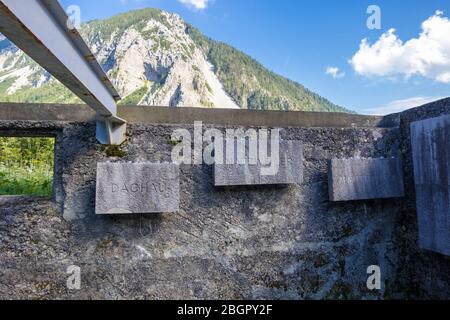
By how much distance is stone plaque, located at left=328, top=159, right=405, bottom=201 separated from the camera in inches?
104

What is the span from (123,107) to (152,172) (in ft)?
2.04

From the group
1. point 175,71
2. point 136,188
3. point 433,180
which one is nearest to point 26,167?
point 136,188

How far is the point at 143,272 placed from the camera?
7.61 feet

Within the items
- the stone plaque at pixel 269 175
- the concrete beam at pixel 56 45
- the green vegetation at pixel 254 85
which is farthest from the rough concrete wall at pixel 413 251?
the green vegetation at pixel 254 85

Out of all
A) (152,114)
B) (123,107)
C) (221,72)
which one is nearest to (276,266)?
(152,114)

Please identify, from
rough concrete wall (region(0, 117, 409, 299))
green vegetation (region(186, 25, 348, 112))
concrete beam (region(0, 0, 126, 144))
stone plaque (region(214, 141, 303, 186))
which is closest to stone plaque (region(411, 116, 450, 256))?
rough concrete wall (region(0, 117, 409, 299))

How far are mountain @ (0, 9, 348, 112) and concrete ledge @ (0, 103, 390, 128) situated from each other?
247 ft

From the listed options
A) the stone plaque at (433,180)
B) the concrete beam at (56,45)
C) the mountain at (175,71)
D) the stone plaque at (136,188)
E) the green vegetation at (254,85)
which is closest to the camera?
the concrete beam at (56,45)

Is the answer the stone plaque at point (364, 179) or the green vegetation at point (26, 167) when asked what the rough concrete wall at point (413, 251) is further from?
the green vegetation at point (26, 167)

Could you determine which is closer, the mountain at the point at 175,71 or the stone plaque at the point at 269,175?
the stone plaque at the point at 269,175

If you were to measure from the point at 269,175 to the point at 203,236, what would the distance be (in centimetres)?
76

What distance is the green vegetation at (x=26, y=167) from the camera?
2.61 meters

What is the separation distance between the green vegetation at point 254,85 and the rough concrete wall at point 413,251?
240 ft
